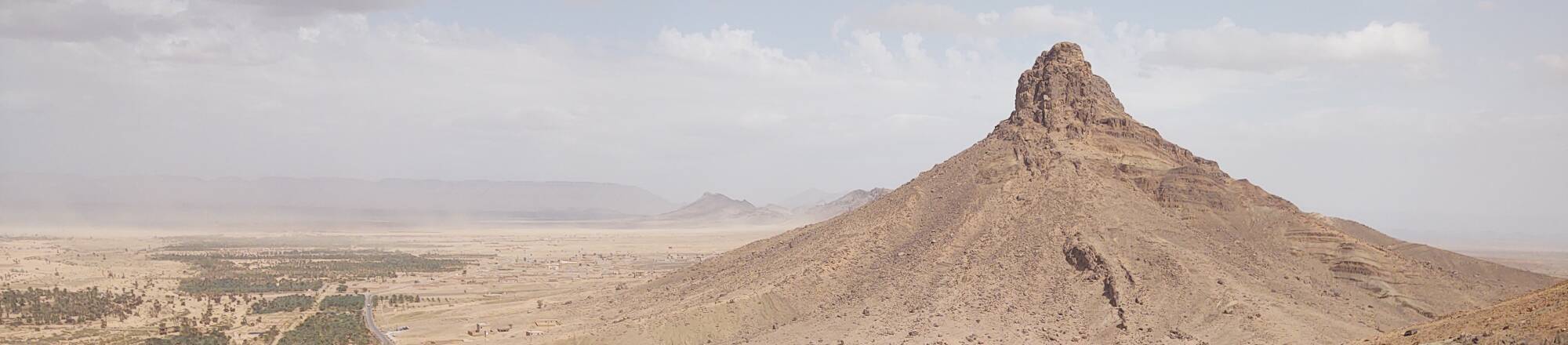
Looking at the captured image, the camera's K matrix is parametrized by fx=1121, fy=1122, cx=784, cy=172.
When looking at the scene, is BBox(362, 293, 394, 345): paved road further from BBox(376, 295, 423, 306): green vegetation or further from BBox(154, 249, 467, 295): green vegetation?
BBox(154, 249, 467, 295): green vegetation

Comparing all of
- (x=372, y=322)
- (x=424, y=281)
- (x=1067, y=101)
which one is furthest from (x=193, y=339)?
(x=1067, y=101)

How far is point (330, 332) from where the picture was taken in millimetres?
66062

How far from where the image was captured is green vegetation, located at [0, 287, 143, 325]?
226 feet

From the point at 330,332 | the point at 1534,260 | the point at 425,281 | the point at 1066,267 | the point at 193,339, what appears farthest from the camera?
the point at 1534,260

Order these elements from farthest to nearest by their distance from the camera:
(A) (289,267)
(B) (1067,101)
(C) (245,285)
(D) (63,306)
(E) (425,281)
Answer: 1. (A) (289,267)
2. (E) (425,281)
3. (C) (245,285)
4. (D) (63,306)
5. (B) (1067,101)

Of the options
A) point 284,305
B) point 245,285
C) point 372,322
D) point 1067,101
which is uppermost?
point 1067,101

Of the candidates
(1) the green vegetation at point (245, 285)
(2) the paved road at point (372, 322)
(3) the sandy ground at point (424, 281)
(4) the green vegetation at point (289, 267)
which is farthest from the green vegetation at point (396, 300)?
(4) the green vegetation at point (289, 267)

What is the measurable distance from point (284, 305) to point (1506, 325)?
76.9 meters

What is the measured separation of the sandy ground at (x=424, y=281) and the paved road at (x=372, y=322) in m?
0.69

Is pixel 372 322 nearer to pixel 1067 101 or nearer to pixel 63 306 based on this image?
pixel 63 306

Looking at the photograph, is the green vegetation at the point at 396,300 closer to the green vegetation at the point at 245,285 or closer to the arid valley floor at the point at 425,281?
the arid valley floor at the point at 425,281

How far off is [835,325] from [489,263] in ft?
307

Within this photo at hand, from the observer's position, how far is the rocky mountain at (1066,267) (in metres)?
48.2

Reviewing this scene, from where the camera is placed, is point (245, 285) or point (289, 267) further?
point (289, 267)
